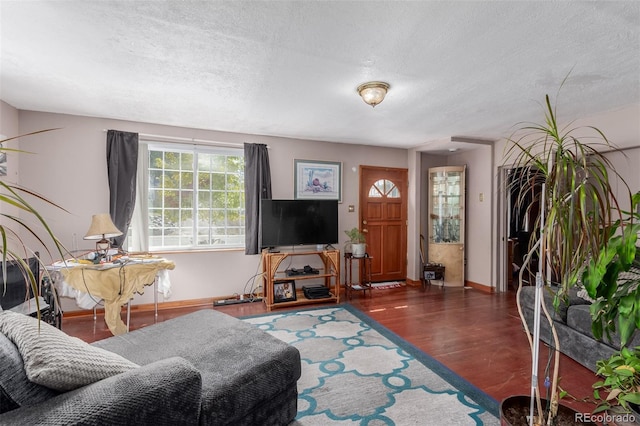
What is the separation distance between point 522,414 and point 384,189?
424 centimetres

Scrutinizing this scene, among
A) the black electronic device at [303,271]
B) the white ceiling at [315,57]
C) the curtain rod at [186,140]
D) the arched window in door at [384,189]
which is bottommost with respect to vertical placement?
the black electronic device at [303,271]

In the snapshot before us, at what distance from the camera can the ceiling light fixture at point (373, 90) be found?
2.68 metres

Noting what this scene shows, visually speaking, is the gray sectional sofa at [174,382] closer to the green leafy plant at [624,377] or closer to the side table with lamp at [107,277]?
the side table with lamp at [107,277]

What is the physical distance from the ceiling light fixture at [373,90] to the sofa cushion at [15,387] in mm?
2672

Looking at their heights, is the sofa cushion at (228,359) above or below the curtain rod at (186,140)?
below

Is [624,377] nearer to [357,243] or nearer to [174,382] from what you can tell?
[174,382]

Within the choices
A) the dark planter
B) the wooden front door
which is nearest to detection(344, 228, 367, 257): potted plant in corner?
the wooden front door

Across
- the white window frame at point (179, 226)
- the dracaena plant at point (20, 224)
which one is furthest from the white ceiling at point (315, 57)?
the dracaena plant at point (20, 224)

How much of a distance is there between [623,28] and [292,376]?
2.81 meters

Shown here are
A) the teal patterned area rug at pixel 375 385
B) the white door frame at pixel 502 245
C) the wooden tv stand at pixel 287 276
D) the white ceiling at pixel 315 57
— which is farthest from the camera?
the white door frame at pixel 502 245

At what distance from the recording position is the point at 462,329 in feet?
11.1

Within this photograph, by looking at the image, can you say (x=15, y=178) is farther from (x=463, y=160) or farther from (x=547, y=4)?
(x=463, y=160)

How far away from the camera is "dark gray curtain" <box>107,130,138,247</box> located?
12.4ft

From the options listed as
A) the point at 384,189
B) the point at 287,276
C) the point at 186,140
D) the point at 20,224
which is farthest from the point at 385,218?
the point at 20,224
